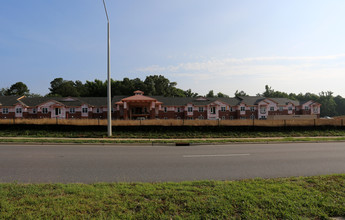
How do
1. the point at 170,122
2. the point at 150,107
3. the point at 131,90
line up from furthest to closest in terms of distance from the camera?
the point at 131,90, the point at 150,107, the point at 170,122

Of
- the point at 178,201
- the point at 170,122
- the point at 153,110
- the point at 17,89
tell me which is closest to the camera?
the point at 178,201

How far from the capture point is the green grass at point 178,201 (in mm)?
3250

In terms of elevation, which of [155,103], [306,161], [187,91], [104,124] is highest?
[187,91]

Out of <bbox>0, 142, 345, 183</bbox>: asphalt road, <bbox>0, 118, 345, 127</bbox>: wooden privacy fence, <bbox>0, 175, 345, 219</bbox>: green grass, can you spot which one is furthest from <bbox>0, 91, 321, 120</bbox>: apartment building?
<bbox>0, 175, 345, 219</bbox>: green grass

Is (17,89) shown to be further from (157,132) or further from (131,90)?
(157,132)

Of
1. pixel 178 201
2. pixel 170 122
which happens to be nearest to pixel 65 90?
pixel 170 122

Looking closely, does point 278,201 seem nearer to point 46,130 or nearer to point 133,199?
point 133,199

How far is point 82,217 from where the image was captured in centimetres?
313

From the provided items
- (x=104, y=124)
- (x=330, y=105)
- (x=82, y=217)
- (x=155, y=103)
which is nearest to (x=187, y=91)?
(x=155, y=103)

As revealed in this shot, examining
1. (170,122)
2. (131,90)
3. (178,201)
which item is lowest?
(178,201)

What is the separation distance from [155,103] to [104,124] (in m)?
24.1

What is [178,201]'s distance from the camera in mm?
3746

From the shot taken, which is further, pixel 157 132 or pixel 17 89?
pixel 17 89

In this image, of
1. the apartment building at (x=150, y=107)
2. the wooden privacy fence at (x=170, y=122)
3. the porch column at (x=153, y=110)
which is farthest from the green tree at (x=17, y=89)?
the wooden privacy fence at (x=170, y=122)
